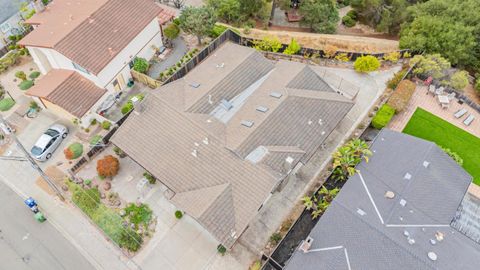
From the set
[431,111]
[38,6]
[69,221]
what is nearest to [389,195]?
[431,111]

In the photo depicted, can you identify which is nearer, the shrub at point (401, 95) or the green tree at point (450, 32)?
the shrub at point (401, 95)

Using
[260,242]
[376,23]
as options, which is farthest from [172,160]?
[376,23]

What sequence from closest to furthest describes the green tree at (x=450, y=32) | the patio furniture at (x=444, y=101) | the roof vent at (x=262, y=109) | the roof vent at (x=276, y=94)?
the roof vent at (x=262, y=109) < the roof vent at (x=276, y=94) < the patio furniture at (x=444, y=101) < the green tree at (x=450, y=32)

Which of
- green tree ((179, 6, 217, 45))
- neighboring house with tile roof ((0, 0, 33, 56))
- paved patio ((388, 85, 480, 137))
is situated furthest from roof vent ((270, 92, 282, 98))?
neighboring house with tile roof ((0, 0, 33, 56))

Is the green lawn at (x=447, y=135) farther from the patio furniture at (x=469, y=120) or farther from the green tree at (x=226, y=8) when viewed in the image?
the green tree at (x=226, y=8)

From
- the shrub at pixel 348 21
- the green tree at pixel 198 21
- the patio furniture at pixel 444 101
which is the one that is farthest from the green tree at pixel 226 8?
the patio furniture at pixel 444 101

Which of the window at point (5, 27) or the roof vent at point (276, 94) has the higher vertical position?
the roof vent at point (276, 94)
